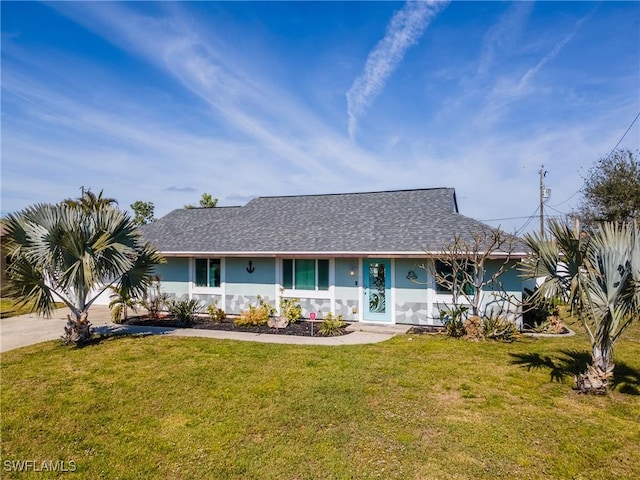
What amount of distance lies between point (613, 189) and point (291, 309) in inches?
900

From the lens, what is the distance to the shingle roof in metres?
13.7

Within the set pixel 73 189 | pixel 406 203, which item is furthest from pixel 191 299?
pixel 73 189

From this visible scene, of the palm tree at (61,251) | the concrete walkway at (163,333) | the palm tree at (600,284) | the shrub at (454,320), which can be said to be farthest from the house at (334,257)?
the palm tree at (600,284)

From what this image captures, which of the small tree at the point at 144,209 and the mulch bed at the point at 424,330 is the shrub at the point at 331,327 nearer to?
the mulch bed at the point at 424,330

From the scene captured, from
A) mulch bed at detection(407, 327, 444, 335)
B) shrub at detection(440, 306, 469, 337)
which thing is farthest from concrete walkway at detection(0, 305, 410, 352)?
shrub at detection(440, 306, 469, 337)

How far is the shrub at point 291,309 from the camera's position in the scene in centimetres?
1388

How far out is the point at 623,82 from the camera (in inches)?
539

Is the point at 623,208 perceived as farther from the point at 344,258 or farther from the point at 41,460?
the point at 41,460

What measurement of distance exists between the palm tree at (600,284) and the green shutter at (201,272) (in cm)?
1285

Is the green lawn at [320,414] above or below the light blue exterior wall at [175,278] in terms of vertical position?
below

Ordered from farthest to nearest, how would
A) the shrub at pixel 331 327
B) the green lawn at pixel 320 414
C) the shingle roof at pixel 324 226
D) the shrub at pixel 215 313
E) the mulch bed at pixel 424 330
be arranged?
the shrub at pixel 215 313, the shingle roof at pixel 324 226, the mulch bed at pixel 424 330, the shrub at pixel 331 327, the green lawn at pixel 320 414

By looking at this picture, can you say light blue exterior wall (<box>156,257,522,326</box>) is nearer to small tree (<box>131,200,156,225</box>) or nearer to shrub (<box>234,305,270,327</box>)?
shrub (<box>234,305,270,327</box>)

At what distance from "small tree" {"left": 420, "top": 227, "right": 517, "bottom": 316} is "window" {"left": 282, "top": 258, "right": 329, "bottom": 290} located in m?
3.83

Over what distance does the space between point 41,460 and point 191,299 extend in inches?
425
